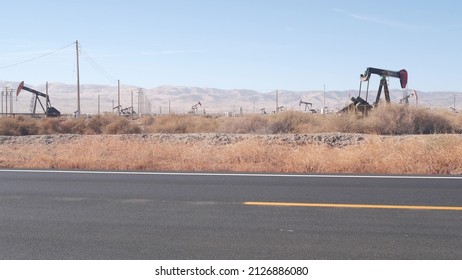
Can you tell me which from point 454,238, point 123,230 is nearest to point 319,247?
point 454,238

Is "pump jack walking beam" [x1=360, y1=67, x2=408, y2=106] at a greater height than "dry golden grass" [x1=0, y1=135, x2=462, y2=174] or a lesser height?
greater

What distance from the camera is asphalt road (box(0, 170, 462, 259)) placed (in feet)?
21.1

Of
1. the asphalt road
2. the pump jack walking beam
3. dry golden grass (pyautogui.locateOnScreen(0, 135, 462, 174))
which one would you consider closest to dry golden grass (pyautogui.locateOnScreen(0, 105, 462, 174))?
dry golden grass (pyautogui.locateOnScreen(0, 135, 462, 174))

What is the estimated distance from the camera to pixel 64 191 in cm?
1060

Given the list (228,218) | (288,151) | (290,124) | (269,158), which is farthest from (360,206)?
(290,124)

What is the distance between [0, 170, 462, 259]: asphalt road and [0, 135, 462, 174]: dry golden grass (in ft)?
8.62

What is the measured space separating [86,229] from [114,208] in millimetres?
1466

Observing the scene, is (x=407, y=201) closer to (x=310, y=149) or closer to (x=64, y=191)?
(x=64, y=191)

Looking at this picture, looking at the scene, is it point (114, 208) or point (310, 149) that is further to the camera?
point (310, 149)

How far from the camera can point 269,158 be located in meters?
17.2

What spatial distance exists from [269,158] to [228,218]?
9.25m

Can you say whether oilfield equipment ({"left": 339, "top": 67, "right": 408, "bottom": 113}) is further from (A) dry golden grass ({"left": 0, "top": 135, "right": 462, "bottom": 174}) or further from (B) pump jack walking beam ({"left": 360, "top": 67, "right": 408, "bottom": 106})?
(A) dry golden grass ({"left": 0, "top": 135, "right": 462, "bottom": 174})

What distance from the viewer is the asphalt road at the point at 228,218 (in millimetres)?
6422

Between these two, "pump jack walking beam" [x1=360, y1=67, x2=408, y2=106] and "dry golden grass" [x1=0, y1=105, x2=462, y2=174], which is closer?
"dry golden grass" [x1=0, y1=105, x2=462, y2=174]
